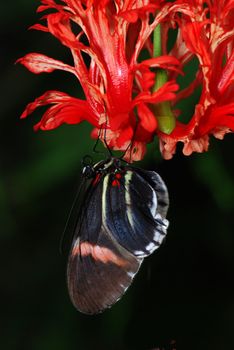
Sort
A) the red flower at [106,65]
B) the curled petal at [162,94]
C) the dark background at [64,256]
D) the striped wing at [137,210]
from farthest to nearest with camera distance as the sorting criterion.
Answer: the dark background at [64,256] → the striped wing at [137,210] → the red flower at [106,65] → the curled petal at [162,94]

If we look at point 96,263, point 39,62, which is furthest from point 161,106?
point 96,263

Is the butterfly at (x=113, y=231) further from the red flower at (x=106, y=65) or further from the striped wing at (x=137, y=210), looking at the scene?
the red flower at (x=106, y=65)

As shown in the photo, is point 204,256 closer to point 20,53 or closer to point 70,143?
point 70,143

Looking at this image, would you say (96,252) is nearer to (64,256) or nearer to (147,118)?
(147,118)

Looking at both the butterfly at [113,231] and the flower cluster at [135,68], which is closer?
the flower cluster at [135,68]

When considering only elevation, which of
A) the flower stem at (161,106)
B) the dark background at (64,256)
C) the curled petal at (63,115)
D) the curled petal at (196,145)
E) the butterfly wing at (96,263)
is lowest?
the dark background at (64,256)

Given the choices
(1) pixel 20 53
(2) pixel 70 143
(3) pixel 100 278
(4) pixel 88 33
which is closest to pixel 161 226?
(3) pixel 100 278

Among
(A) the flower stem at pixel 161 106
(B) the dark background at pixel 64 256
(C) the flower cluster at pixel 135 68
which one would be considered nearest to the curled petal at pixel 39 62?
(C) the flower cluster at pixel 135 68
